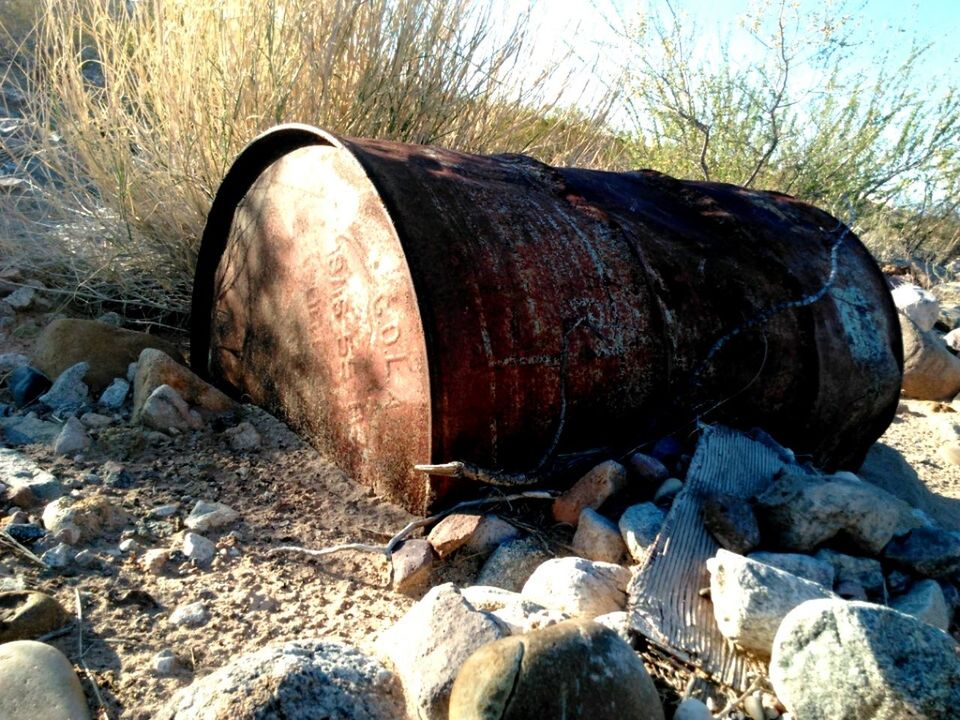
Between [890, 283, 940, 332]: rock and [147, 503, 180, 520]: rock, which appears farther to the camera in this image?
[890, 283, 940, 332]: rock

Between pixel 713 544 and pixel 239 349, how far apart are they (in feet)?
5.72

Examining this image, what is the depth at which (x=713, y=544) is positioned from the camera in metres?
2.05

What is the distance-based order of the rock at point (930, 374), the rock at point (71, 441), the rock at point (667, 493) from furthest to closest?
the rock at point (930, 374), the rock at point (71, 441), the rock at point (667, 493)

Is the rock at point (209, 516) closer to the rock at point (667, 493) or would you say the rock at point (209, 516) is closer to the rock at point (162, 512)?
the rock at point (162, 512)

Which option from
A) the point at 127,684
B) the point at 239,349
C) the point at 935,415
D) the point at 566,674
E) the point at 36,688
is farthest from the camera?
the point at 935,415

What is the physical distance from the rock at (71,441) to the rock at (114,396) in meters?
0.28

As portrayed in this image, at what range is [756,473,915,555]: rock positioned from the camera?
6.81ft

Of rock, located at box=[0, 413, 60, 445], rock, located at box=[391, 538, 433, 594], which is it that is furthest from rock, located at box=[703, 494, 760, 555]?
rock, located at box=[0, 413, 60, 445]

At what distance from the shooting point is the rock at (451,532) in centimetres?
204

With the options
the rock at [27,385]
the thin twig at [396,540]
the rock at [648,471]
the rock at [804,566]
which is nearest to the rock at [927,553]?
the rock at [804,566]

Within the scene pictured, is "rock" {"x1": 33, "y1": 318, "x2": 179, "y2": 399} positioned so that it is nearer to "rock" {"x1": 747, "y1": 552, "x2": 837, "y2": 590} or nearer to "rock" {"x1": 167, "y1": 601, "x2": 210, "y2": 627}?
"rock" {"x1": 167, "y1": 601, "x2": 210, "y2": 627}

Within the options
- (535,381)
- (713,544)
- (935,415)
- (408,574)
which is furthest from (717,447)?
(935,415)

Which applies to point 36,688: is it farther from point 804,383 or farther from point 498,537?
point 804,383

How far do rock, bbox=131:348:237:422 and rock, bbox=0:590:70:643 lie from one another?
112 cm
